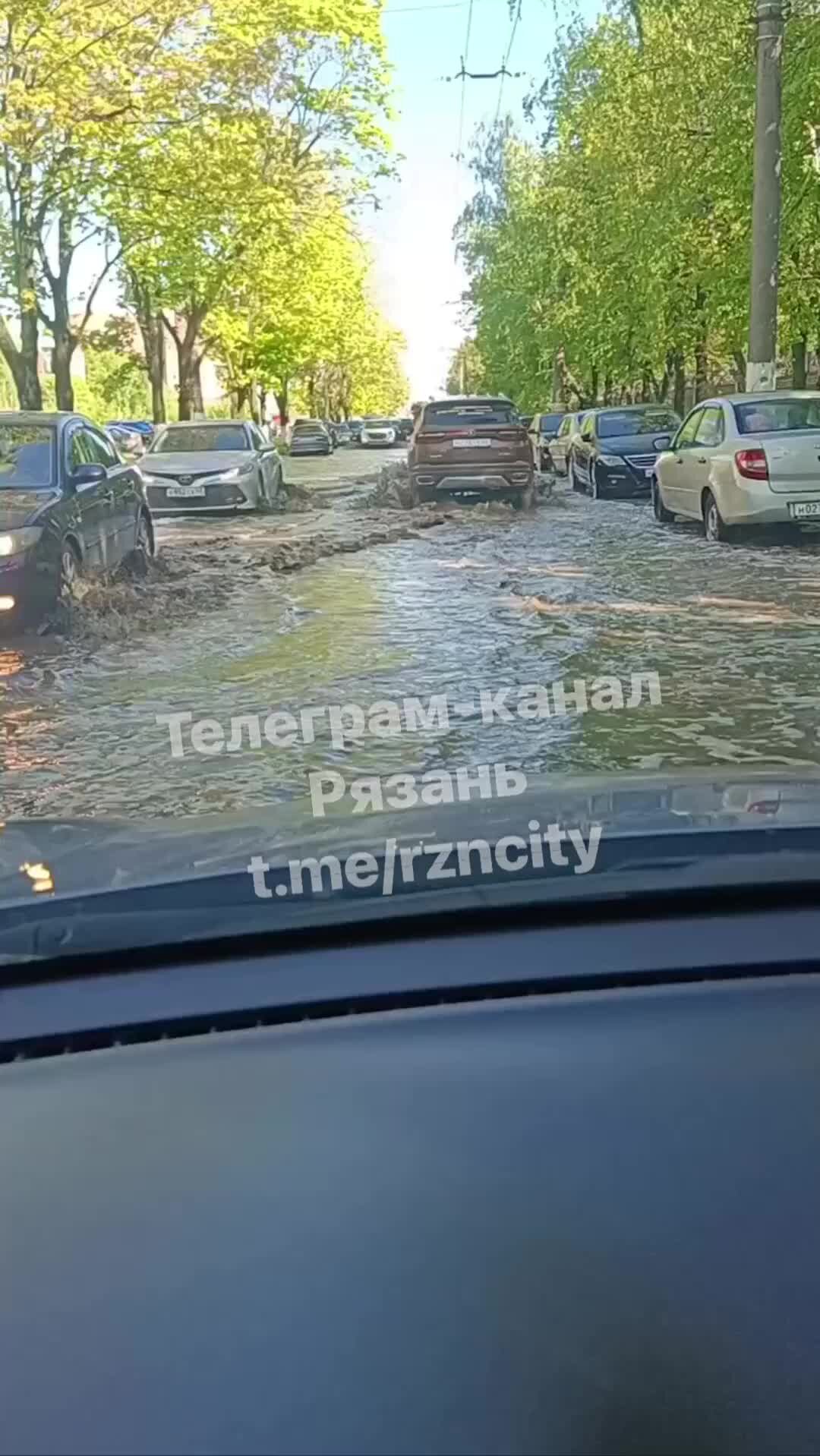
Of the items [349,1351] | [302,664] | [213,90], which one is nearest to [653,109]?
[213,90]

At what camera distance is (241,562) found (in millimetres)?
8148

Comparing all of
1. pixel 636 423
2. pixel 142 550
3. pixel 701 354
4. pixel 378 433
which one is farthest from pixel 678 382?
pixel 142 550

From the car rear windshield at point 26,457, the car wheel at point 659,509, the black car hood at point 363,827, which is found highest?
the car rear windshield at point 26,457

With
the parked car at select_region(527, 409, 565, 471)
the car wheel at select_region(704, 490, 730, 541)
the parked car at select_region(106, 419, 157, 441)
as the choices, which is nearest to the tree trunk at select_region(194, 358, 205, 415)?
the parked car at select_region(106, 419, 157, 441)

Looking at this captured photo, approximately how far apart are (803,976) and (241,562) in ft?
21.3

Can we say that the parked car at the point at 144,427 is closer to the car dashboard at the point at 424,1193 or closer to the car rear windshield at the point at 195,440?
the car rear windshield at the point at 195,440

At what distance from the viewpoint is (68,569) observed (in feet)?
21.8

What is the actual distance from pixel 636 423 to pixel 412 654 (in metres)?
12.4

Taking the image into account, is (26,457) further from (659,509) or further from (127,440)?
(659,509)

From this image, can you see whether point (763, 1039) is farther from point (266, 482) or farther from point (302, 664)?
point (266, 482)

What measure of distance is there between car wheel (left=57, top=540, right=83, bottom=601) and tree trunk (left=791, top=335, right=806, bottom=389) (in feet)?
47.9

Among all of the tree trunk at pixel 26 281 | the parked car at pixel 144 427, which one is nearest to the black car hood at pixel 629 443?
the parked car at pixel 144 427

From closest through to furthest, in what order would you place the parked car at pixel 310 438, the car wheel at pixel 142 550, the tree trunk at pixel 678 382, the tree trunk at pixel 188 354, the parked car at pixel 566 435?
the car wheel at pixel 142 550 → the tree trunk at pixel 188 354 → the parked car at pixel 310 438 → the parked car at pixel 566 435 → the tree trunk at pixel 678 382

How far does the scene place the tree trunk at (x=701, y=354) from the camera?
17.0m
